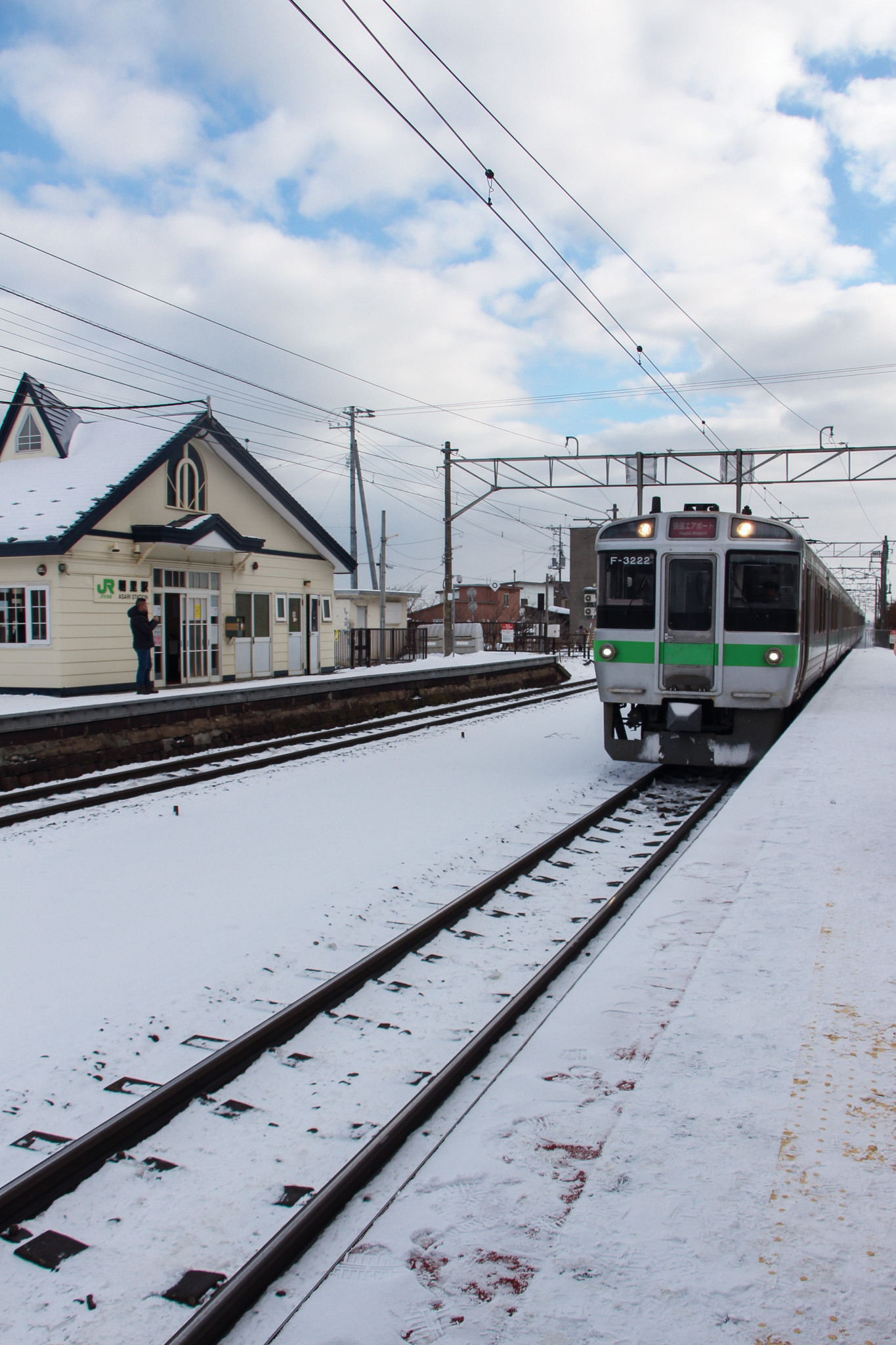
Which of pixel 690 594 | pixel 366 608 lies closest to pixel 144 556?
pixel 690 594

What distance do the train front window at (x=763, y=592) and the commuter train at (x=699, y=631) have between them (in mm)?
10

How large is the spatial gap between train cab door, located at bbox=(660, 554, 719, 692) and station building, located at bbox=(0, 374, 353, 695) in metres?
12.2

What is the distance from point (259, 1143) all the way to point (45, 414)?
21.7 m

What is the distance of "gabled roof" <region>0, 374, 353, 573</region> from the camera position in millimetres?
17922

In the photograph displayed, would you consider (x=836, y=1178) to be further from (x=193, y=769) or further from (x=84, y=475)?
(x=84, y=475)

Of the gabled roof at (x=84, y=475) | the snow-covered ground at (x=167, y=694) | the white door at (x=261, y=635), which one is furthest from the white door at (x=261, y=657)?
the gabled roof at (x=84, y=475)

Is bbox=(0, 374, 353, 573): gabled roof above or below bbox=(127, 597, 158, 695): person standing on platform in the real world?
above

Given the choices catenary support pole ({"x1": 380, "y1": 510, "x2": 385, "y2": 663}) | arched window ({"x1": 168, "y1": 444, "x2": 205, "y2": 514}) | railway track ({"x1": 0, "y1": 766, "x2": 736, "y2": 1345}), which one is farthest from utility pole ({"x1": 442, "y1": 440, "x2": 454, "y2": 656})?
railway track ({"x1": 0, "y1": 766, "x2": 736, "y2": 1345})

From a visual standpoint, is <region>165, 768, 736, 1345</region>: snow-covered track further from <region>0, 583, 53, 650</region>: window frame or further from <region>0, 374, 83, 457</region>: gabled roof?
<region>0, 374, 83, 457</region>: gabled roof

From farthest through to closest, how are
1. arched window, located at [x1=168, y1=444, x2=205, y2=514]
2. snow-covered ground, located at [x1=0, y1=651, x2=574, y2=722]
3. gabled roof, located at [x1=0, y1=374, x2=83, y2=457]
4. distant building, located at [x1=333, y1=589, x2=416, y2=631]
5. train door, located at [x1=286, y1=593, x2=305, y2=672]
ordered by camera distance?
distant building, located at [x1=333, y1=589, x2=416, y2=631] < train door, located at [x1=286, y1=593, x2=305, y2=672] < gabled roof, located at [x1=0, y1=374, x2=83, y2=457] < arched window, located at [x1=168, y1=444, x2=205, y2=514] < snow-covered ground, located at [x1=0, y1=651, x2=574, y2=722]

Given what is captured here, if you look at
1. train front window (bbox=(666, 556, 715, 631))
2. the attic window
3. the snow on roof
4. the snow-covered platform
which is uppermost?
the attic window

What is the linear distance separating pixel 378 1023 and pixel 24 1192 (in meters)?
1.69

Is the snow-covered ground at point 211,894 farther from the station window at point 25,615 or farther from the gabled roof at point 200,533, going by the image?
the gabled roof at point 200,533

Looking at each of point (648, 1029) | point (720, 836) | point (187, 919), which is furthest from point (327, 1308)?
point (720, 836)
